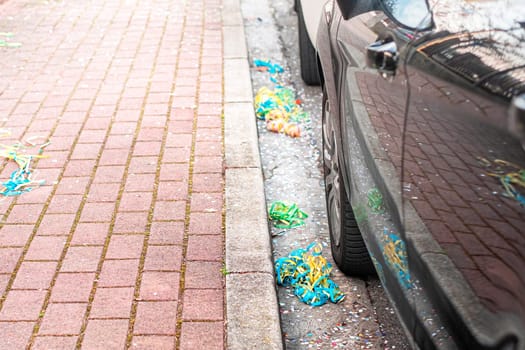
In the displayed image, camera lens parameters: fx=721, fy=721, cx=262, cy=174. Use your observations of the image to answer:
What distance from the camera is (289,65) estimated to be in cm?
653

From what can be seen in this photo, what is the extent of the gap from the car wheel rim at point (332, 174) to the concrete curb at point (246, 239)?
0.36 m

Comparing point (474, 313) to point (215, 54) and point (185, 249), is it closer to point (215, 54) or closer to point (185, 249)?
point (185, 249)

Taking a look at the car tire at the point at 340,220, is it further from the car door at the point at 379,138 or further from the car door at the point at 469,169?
the car door at the point at 469,169

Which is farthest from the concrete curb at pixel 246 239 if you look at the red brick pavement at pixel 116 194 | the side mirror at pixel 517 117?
the side mirror at pixel 517 117

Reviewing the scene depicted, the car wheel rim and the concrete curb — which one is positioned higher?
the car wheel rim

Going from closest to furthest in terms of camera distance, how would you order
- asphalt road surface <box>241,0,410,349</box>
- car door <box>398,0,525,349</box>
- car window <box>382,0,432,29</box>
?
car door <box>398,0,525,349</box> → car window <box>382,0,432,29</box> → asphalt road surface <box>241,0,410,349</box>

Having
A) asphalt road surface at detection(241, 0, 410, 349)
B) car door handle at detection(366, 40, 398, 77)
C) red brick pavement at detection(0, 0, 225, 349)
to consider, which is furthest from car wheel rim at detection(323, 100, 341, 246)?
car door handle at detection(366, 40, 398, 77)

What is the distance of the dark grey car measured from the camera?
1.53m

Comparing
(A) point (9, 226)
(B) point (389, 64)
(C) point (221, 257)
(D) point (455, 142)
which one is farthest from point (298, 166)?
(D) point (455, 142)

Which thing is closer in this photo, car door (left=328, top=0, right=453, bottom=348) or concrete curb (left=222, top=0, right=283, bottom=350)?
car door (left=328, top=0, right=453, bottom=348)

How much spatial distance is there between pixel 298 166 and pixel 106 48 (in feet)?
9.44

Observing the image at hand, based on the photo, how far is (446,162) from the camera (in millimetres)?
1814

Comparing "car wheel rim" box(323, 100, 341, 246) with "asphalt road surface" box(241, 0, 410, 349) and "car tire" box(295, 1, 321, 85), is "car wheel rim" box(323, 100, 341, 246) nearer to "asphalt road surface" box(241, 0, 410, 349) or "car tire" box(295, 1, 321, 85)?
"asphalt road surface" box(241, 0, 410, 349)

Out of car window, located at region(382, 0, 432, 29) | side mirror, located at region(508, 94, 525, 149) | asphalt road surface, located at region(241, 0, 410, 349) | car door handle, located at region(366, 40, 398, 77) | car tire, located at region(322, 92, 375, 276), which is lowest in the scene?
asphalt road surface, located at region(241, 0, 410, 349)
